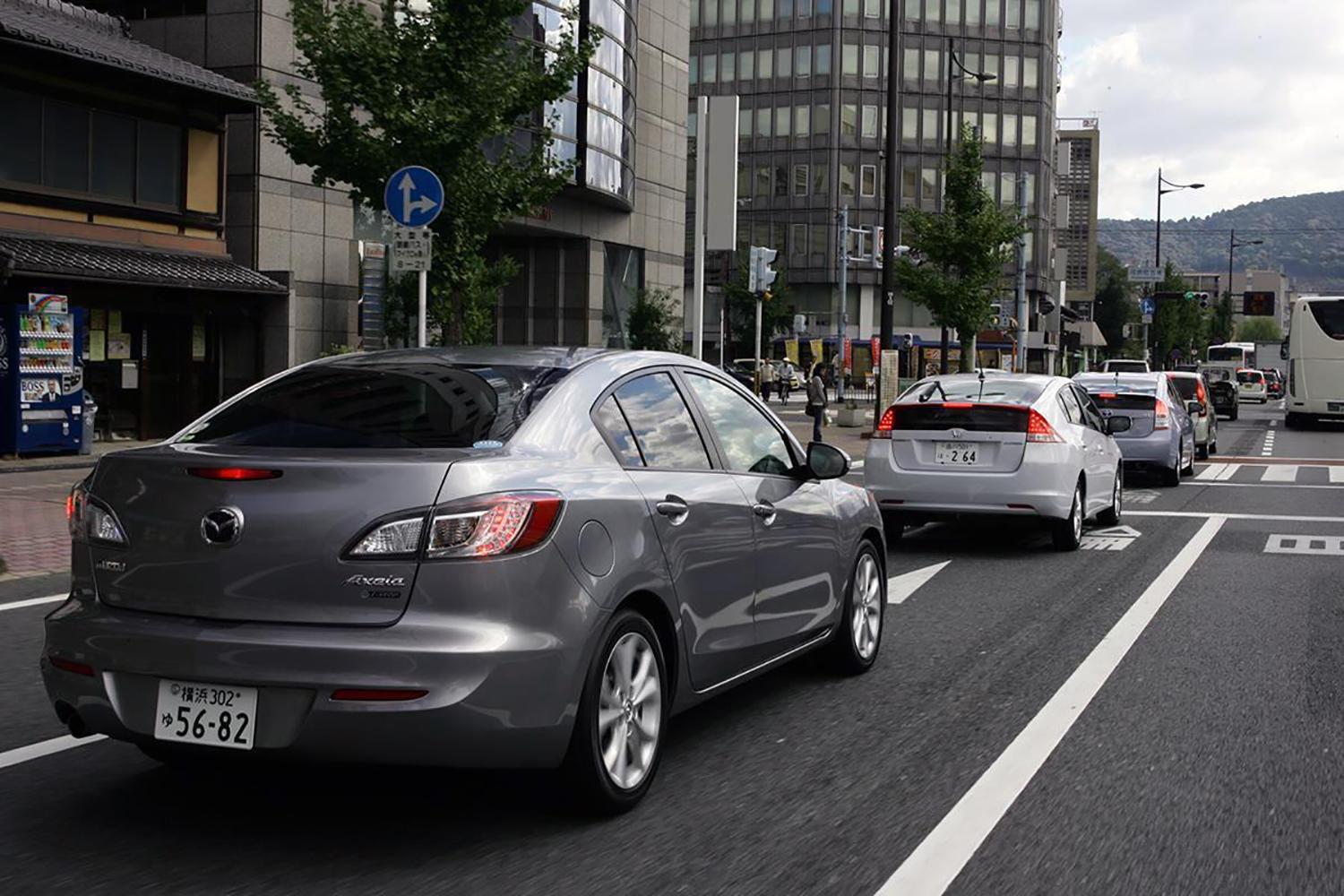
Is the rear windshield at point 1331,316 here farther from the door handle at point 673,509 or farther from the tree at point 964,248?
the door handle at point 673,509

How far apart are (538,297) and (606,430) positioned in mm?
36353

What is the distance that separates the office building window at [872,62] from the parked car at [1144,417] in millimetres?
73654

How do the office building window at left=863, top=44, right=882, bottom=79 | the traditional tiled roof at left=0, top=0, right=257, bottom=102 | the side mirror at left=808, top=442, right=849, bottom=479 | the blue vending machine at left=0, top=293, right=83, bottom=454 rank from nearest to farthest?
the side mirror at left=808, top=442, right=849, bottom=479
the blue vending machine at left=0, top=293, right=83, bottom=454
the traditional tiled roof at left=0, top=0, right=257, bottom=102
the office building window at left=863, top=44, right=882, bottom=79

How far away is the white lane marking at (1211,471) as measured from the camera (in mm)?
21734

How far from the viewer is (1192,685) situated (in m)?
6.75

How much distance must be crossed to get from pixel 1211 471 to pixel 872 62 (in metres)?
71.3

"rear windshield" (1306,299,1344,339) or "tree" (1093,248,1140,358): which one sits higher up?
"tree" (1093,248,1140,358)

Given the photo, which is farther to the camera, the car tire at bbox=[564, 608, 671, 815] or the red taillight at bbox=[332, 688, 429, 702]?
the car tire at bbox=[564, 608, 671, 815]

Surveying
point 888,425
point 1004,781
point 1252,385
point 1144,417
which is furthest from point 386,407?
point 1252,385

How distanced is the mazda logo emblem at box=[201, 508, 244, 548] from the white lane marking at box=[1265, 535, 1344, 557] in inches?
393

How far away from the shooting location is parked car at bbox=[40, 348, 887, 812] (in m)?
4.06

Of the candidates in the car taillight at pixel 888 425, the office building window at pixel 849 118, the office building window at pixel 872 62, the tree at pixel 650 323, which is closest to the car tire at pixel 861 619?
the car taillight at pixel 888 425

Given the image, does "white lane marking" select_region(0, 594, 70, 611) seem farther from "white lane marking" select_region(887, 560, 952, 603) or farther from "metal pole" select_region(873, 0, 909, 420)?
"metal pole" select_region(873, 0, 909, 420)

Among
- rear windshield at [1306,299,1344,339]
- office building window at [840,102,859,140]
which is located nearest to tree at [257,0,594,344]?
rear windshield at [1306,299,1344,339]
